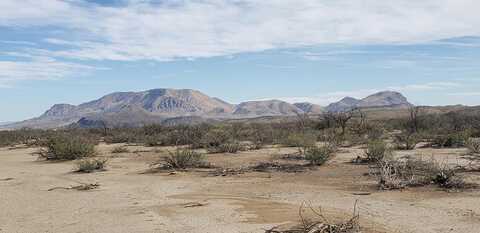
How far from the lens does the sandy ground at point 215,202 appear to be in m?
10.1

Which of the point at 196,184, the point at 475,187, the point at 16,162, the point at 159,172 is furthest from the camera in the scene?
the point at 16,162

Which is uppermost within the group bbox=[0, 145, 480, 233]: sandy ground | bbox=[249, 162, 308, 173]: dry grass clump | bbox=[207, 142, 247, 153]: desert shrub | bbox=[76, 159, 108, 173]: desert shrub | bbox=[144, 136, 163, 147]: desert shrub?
bbox=[144, 136, 163, 147]: desert shrub

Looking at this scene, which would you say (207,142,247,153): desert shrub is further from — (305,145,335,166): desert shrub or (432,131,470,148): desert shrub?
(432,131,470,148): desert shrub

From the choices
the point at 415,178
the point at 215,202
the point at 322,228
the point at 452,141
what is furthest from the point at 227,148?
the point at 322,228

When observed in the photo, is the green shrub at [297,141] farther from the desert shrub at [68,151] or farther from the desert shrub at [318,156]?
the desert shrub at [68,151]

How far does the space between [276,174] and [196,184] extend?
9.55ft

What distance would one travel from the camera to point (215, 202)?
40.4 feet

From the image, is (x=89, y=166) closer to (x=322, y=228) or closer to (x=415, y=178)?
(x=415, y=178)

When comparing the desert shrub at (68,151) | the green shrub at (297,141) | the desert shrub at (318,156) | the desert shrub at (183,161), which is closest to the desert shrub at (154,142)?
the desert shrub at (68,151)

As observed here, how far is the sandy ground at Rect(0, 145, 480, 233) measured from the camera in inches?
397

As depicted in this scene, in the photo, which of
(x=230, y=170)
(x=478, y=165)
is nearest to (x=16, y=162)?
(x=230, y=170)

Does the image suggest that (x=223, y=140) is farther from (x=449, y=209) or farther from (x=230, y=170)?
(x=449, y=209)

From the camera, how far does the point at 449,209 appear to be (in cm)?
1111

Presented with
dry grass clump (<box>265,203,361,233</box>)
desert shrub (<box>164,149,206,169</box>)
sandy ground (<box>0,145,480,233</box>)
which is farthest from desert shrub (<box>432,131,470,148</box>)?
dry grass clump (<box>265,203,361,233</box>)
